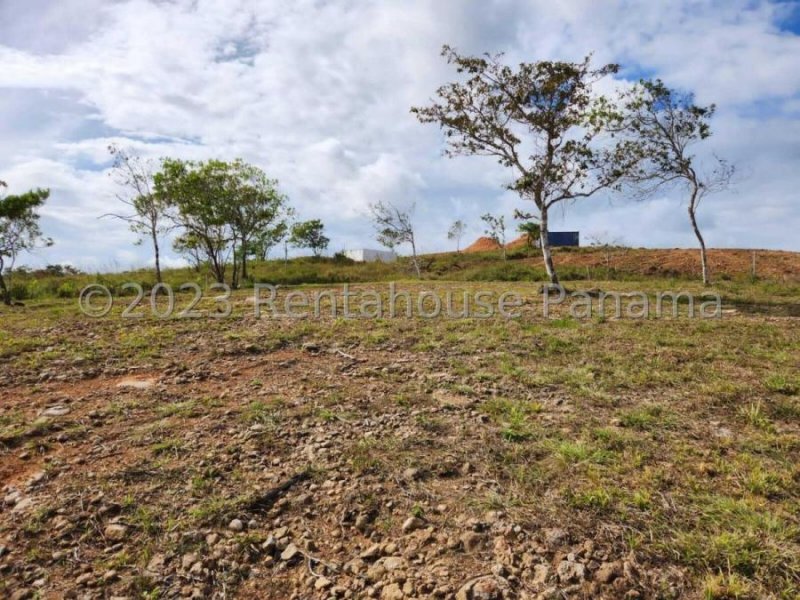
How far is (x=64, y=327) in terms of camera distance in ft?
29.3

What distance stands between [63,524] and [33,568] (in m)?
0.32

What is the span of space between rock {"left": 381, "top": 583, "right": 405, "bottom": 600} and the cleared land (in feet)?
0.05

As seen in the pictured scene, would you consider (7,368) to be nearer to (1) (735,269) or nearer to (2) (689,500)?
(2) (689,500)

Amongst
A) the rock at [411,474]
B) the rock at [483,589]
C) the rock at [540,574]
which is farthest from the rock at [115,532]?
the rock at [540,574]

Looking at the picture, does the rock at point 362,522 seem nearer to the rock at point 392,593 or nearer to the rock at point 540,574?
the rock at point 392,593

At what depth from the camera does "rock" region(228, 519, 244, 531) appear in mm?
2770

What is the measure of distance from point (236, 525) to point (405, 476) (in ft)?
3.61

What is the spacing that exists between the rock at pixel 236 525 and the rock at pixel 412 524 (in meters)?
0.96

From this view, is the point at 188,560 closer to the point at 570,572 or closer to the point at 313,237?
the point at 570,572

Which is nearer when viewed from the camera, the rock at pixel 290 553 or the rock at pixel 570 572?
the rock at pixel 570 572

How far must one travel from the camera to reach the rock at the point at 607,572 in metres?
2.33

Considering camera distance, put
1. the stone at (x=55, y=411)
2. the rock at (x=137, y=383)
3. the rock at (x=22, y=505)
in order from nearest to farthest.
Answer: the rock at (x=22, y=505) < the stone at (x=55, y=411) < the rock at (x=137, y=383)

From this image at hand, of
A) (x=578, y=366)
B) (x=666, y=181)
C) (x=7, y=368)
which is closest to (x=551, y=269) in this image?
(x=666, y=181)

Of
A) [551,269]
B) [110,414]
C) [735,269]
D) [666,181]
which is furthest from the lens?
[735,269]
